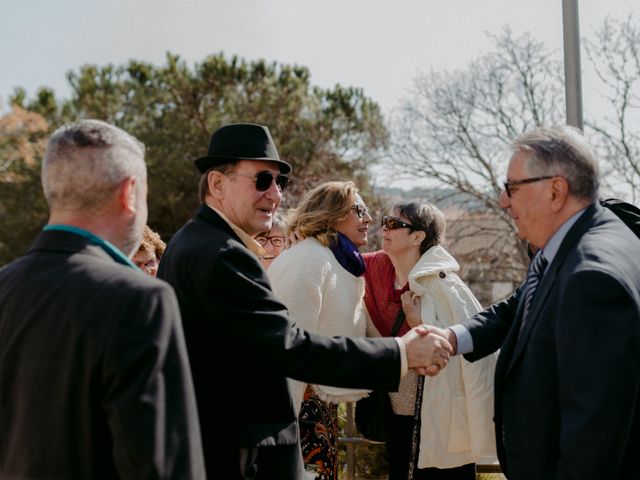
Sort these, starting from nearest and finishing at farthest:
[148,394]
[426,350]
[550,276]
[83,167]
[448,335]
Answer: [148,394]
[83,167]
[550,276]
[426,350]
[448,335]

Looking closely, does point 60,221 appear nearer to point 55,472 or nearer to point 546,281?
point 55,472

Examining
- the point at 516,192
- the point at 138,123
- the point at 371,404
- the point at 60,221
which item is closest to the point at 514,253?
the point at 138,123

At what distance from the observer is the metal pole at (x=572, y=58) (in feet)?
16.4

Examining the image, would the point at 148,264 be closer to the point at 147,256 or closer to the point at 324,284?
the point at 147,256

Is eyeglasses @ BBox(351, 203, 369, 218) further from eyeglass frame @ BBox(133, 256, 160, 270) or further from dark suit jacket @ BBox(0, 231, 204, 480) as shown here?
dark suit jacket @ BBox(0, 231, 204, 480)

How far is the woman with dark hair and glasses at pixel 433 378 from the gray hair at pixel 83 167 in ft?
8.77

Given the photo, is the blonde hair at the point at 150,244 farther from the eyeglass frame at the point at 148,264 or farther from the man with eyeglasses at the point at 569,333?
the man with eyeglasses at the point at 569,333

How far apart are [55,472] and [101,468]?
12cm

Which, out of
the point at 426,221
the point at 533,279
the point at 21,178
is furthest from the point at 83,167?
the point at 21,178

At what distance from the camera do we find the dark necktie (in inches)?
118

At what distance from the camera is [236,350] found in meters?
2.80

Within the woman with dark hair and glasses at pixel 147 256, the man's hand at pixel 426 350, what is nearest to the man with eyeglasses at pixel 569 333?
the man's hand at pixel 426 350

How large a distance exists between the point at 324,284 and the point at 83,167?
2345mm

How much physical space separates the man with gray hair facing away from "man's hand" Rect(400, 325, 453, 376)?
151 centimetres
